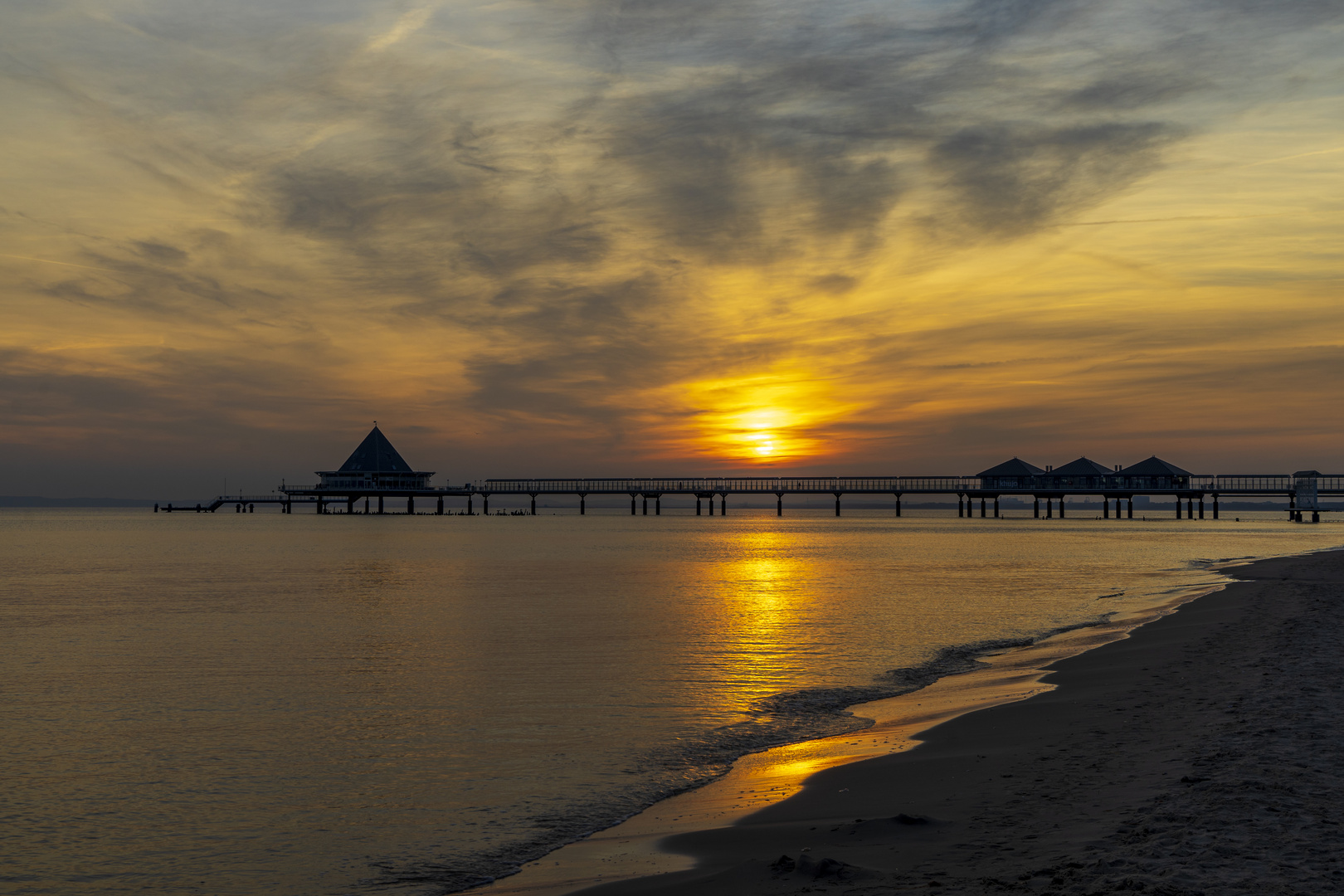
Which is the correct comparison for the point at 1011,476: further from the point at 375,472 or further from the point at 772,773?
the point at 772,773

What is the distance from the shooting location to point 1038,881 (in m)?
5.46

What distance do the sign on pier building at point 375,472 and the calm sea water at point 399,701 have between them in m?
127

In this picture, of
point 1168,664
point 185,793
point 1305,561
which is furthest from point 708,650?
point 1305,561

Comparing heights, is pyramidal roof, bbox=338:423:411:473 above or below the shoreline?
above

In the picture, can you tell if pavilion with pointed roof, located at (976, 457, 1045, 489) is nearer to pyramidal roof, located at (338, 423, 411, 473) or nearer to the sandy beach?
pyramidal roof, located at (338, 423, 411, 473)

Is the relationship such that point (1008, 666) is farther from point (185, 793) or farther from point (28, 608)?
point (28, 608)

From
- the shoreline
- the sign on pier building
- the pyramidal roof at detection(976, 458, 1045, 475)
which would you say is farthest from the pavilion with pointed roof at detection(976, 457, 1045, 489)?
the shoreline

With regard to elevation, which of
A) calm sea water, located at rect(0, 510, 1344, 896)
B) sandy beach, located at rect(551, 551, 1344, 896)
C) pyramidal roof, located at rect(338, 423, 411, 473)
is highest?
pyramidal roof, located at rect(338, 423, 411, 473)

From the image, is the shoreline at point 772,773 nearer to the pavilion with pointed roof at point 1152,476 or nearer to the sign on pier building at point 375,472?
the pavilion with pointed roof at point 1152,476

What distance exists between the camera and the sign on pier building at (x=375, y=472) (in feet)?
529

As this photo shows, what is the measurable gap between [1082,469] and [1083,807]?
141 metres

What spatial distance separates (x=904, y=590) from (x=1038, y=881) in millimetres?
27357

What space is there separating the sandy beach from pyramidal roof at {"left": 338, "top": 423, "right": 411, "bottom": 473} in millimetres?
159305

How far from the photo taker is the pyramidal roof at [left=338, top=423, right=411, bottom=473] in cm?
16225
